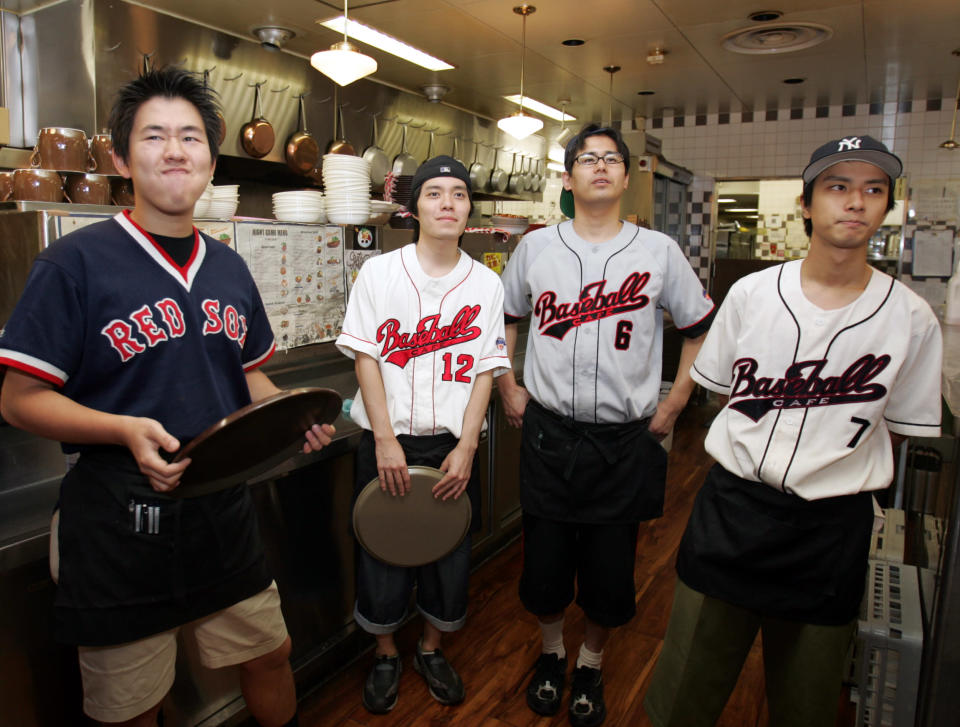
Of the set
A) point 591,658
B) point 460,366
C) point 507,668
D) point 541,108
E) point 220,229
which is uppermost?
point 541,108

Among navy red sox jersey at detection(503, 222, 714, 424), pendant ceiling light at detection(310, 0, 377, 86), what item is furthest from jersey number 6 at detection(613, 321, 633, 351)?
pendant ceiling light at detection(310, 0, 377, 86)

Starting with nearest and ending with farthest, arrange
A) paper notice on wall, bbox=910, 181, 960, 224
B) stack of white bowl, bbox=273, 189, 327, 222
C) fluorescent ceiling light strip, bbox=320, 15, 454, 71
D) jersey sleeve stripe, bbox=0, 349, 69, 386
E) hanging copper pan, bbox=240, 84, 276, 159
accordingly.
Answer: jersey sleeve stripe, bbox=0, 349, 69, 386 → stack of white bowl, bbox=273, 189, 327, 222 → fluorescent ceiling light strip, bbox=320, 15, 454, 71 → hanging copper pan, bbox=240, 84, 276, 159 → paper notice on wall, bbox=910, 181, 960, 224

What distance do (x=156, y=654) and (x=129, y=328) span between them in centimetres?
63

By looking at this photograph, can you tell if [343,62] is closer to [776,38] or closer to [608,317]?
[608,317]

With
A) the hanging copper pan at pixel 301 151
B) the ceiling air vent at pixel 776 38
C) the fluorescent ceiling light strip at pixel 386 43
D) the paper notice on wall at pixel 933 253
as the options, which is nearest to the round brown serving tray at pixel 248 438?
the fluorescent ceiling light strip at pixel 386 43

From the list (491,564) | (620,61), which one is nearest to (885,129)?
(620,61)

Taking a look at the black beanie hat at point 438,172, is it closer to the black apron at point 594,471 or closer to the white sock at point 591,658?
the black apron at point 594,471

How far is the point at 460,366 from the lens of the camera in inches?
74.5

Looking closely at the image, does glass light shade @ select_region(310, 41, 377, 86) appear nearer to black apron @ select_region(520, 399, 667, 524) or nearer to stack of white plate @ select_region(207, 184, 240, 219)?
stack of white plate @ select_region(207, 184, 240, 219)

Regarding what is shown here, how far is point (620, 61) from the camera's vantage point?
488 cm

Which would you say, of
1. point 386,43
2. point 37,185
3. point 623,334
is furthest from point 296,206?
point 386,43

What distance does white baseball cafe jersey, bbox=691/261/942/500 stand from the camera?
131 centimetres

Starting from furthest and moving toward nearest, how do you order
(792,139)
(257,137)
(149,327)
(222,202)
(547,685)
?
(792,139) → (257,137) → (222,202) → (547,685) → (149,327)

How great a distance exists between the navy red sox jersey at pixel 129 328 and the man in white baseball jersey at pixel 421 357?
0.56 metres
